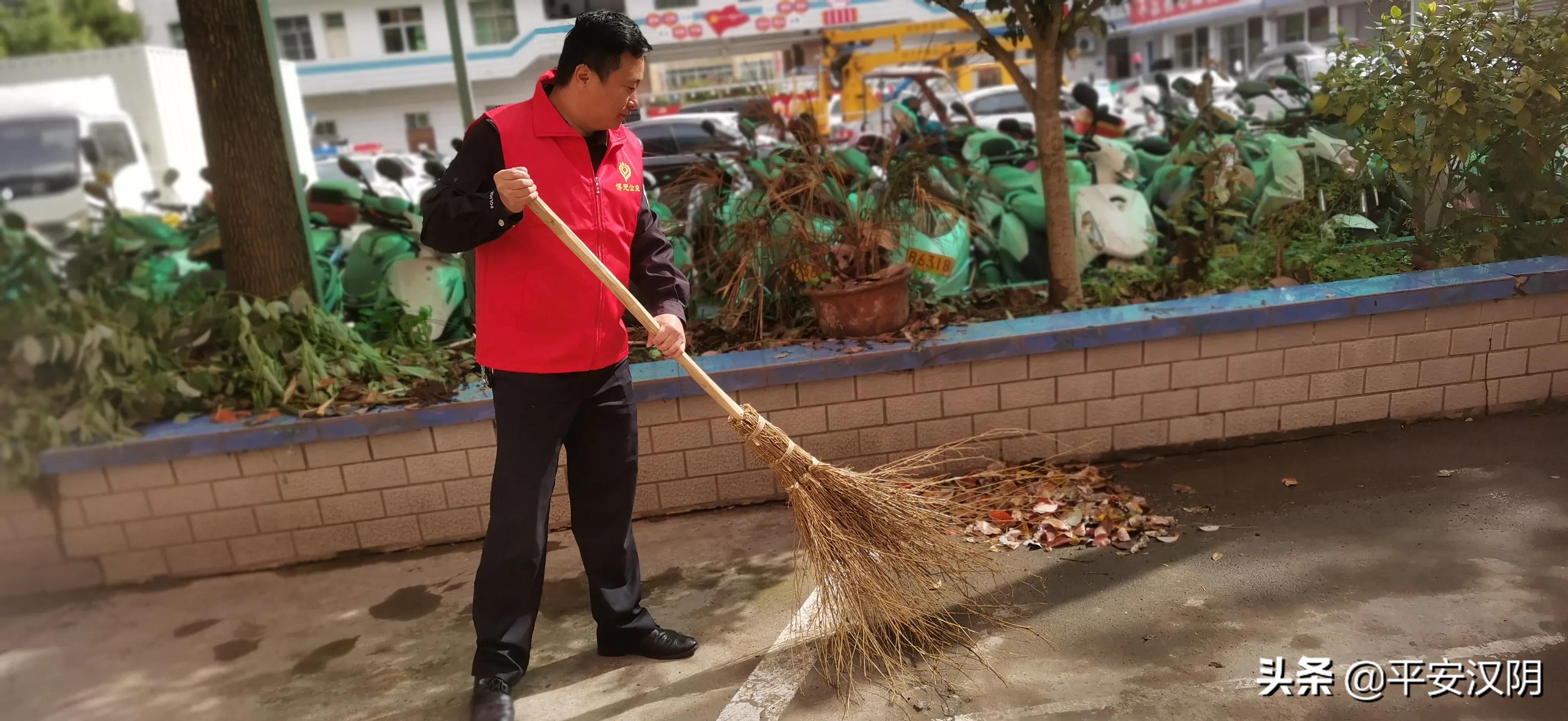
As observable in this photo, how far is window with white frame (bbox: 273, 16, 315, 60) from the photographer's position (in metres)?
21.2

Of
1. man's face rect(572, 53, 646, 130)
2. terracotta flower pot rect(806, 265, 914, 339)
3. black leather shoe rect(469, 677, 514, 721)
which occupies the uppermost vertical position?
man's face rect(572, 53, 646, 130)

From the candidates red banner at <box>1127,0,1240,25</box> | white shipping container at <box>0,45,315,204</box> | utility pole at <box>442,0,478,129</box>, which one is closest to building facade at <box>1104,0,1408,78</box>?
red banner at <box>1127,0,1240,25</box>

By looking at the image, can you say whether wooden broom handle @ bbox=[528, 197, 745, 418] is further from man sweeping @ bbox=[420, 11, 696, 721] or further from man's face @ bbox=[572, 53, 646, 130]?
man's face @ bbox=[572, 53, 646, 130]

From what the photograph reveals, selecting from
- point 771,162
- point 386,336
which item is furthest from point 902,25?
point 386,336

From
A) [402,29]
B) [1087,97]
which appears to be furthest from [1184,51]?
[1087,97]

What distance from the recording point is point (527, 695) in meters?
2.85

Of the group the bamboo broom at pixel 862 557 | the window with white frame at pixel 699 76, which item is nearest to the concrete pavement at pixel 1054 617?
the bamboo broom at pixel 862 557

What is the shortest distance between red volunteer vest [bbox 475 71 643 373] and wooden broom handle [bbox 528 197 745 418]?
51 mm

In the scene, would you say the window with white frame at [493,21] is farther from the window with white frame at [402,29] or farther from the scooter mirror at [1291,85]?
the window with white frame at [402,29]

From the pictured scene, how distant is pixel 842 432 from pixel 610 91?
1845 millimetres

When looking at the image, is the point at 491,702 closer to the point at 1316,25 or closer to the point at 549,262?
the point at 549,262

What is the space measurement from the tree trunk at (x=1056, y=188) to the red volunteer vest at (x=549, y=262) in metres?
2.38

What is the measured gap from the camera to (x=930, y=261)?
178 inches

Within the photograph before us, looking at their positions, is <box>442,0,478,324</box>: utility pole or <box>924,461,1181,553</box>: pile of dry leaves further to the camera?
<box>442,0,478,324</box>: utility pole
